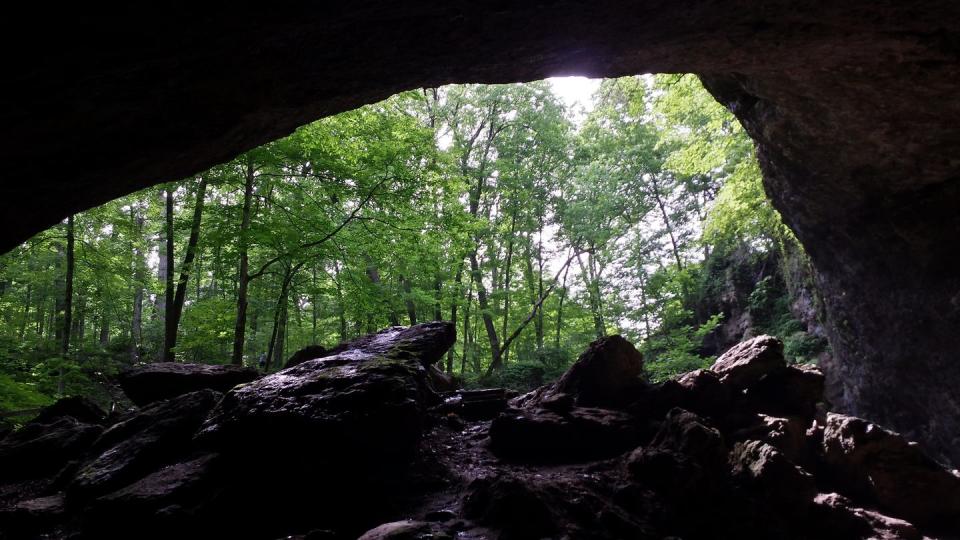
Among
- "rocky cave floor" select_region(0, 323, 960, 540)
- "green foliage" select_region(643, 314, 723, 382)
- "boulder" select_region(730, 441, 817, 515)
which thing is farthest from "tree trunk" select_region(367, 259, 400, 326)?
"boulder" select_region(730, 441, 817, 515)

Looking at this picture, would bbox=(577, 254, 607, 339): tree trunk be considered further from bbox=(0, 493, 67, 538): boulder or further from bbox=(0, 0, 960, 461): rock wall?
bbox=(0, 493, 67, 538): boulder

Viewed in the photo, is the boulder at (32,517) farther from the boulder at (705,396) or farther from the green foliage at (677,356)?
the green foliage at (677,356)

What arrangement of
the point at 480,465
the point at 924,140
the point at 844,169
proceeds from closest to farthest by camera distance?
1. the point at 480,465
2. the point at 924,140
3. the point at 844,169

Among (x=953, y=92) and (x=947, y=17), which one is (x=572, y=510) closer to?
(x=947, y=17)

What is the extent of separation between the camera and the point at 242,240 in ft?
35.4

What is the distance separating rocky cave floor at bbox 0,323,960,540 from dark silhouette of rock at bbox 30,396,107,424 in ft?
3.76

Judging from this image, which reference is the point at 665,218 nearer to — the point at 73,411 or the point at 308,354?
the point at 308,354

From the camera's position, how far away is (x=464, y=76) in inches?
219

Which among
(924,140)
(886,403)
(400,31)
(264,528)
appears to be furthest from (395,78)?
(886,403)

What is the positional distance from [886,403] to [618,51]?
33.2 ft

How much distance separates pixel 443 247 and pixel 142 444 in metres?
12.0

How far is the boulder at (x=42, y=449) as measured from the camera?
7.45m

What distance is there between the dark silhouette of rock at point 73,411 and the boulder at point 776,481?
11.2 m

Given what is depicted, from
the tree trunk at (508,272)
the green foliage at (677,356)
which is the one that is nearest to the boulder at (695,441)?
the green foliage at (677,356)
